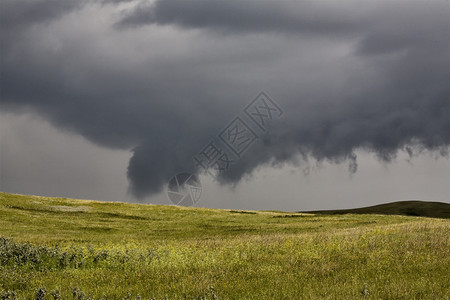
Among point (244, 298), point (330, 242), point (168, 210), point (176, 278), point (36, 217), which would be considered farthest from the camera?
point (168, 210)

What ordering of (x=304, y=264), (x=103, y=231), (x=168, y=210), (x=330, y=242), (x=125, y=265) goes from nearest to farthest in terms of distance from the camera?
(x=304, y=264)
(x=125, y=265)
(x=330, y=242)
(x=103, y=231)
(x=168, y=210)

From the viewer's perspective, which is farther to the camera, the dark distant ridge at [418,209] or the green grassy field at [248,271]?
the dark distant ridge at [418,209]

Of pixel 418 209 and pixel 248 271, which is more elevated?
pixel 418 209

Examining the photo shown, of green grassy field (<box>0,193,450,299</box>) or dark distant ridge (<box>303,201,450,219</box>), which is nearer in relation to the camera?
green grassy field (<box>0,193,450,299</box>)

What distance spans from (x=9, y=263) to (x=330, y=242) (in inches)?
569

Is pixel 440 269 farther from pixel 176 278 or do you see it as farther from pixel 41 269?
pixel 41 269

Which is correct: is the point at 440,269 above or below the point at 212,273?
below

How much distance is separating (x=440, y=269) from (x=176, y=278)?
29.0 feet

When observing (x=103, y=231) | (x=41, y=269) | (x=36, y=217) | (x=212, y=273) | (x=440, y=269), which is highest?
(x=36, y=217)

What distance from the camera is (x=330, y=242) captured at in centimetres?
2000

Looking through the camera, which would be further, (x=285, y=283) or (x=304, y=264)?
(x=304, y=264)

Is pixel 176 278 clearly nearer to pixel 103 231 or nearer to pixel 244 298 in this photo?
pixel 244 298

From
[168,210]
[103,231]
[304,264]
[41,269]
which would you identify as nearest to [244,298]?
[304,264]

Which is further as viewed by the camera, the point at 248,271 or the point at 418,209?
the point at 418,209
